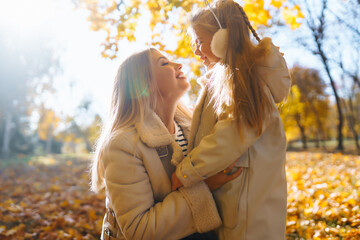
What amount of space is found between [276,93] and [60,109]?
39.6 metres

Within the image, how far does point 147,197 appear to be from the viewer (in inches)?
72.1

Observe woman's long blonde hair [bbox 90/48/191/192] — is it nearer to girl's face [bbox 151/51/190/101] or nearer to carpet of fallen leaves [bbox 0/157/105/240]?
girl's face [bbox 151/51/190/101]

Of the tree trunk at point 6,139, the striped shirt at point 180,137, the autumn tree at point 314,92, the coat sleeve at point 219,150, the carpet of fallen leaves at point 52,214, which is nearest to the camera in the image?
the coat sleeve at point 219,150

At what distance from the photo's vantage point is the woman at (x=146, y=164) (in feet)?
5.82

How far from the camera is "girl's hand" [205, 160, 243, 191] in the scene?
176 centimetres

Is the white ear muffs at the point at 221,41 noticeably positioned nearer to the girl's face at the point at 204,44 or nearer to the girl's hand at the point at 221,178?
the girl's face at the point at 204,44

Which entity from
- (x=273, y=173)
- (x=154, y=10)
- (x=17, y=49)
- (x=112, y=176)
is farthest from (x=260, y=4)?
Answer: (x=17, y=49)

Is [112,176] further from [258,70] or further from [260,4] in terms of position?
[260,4]

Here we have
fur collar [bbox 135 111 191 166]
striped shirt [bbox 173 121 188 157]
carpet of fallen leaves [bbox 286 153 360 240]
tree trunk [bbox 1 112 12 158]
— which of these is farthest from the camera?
tree trunk [bbox 1 112 12 158]

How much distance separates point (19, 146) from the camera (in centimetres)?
2123

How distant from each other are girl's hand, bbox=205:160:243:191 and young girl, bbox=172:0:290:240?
0.10 feet

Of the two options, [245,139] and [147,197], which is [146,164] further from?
[245,139]

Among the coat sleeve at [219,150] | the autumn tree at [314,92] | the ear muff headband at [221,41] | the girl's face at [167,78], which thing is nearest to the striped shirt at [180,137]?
the girl's face at [167,78]

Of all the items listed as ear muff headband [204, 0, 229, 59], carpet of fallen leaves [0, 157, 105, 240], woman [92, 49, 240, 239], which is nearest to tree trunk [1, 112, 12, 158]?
carpet of fallen leaves [0, 157, 105, 240]
